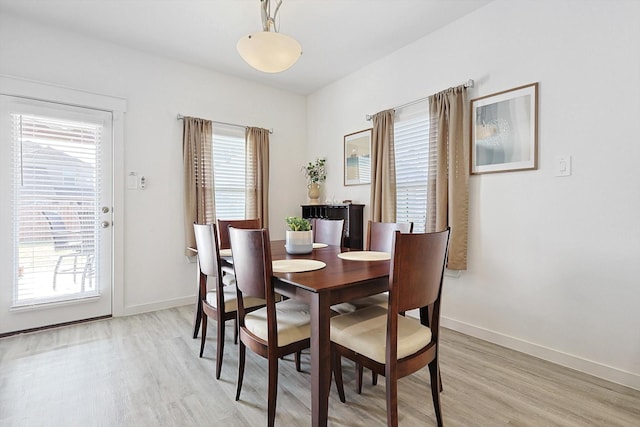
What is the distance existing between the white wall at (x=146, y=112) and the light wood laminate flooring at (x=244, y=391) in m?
0.98

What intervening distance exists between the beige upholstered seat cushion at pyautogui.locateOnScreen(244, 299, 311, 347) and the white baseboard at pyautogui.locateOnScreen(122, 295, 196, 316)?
85.5 inches

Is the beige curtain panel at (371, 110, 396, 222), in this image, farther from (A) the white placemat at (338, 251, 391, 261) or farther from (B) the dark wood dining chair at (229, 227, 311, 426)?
(B) the dark wood dining chair at (229, 227, 311, 426)

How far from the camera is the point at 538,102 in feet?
7.55

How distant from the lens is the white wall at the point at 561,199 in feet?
6.41

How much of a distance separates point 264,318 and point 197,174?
2.43 metres

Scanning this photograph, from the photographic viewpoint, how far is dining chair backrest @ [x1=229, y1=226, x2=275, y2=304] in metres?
1.51

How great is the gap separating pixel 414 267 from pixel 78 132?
3360 millimetres

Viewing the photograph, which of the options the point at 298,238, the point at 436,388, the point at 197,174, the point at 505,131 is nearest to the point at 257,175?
the point at 197,174

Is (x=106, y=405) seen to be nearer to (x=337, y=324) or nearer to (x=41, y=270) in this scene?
(x=337, y=324)

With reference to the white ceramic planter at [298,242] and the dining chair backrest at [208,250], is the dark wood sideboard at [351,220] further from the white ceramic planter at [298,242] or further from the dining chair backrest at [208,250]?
the dining chair backrest at [208,250]

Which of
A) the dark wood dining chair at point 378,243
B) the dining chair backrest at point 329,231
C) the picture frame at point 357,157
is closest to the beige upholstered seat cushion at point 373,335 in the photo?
the dark wood dining chair at point 378,243

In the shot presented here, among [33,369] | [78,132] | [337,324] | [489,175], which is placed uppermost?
[78,132]

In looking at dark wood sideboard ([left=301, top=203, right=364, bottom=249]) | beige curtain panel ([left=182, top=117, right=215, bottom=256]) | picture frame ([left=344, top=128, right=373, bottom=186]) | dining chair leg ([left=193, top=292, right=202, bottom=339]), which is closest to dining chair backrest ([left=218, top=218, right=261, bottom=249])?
dining chair leg ([left=193, top=292, right=202, bottom=339])

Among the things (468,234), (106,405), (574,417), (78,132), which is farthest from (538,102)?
(78,132)
